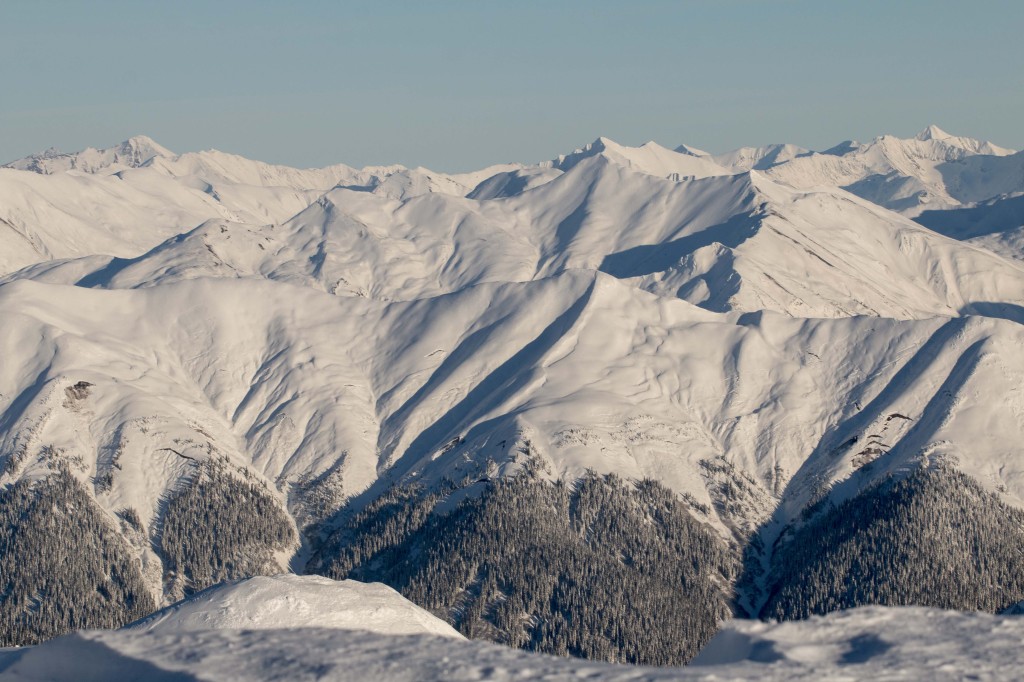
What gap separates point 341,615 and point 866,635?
6390 centimetres

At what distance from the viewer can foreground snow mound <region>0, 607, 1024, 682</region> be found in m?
83.3

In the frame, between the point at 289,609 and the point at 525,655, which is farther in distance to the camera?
the point at 289,609

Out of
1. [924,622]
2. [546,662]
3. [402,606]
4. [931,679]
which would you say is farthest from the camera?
[402,606]

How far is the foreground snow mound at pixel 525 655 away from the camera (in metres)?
83.3

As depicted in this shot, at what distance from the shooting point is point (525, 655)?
88.1 meters

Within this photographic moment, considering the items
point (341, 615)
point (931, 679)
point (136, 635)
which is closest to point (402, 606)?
point (341, 615)

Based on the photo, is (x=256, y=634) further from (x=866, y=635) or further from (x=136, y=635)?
(x=866, y=635)

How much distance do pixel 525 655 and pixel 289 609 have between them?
61343 mm

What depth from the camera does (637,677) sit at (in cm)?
8131

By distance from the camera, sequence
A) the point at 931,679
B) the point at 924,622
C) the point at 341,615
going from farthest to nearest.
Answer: the point at 341,615
the point at 924,622
the point at 931,679

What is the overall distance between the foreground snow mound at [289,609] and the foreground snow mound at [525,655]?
43.8 m

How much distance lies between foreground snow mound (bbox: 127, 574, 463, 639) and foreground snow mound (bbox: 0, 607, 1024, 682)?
43780 mm

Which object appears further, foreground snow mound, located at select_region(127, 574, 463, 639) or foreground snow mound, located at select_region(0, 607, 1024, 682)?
foreground snow mound, located at select_region(127, 574, 463, 639)

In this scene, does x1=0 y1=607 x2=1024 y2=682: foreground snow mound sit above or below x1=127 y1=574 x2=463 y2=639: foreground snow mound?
below
